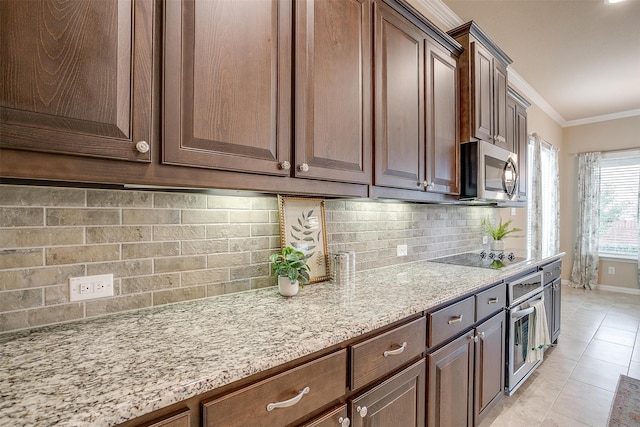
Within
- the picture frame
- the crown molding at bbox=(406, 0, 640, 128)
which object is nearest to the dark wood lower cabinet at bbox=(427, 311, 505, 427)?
the picture frame

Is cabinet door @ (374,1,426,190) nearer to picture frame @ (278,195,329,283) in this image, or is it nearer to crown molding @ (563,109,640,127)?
picture frame @ (278,195,329,283)

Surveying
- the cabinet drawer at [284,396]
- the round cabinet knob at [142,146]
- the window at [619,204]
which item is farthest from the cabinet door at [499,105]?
the window at [619,204]

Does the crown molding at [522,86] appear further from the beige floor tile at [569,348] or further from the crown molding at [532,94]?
the beige floor tile at [569,348]

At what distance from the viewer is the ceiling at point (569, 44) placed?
256 centimetres

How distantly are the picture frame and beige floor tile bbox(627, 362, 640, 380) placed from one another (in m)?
2.98

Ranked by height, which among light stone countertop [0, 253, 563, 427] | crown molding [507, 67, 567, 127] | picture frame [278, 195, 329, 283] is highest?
crown molding [507, 67, 567, 127]

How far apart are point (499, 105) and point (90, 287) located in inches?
120

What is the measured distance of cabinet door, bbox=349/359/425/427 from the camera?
1076mm

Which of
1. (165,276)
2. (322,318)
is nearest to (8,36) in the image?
(165,276)

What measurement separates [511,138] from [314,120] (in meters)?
2.48

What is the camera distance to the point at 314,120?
129 cm

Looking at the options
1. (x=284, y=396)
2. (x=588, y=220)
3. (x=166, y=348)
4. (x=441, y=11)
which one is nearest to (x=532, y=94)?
(x=588, y=220)

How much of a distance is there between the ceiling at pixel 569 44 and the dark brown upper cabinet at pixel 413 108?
3.10 ft

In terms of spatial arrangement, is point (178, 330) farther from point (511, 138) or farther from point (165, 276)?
point (511, 138)
